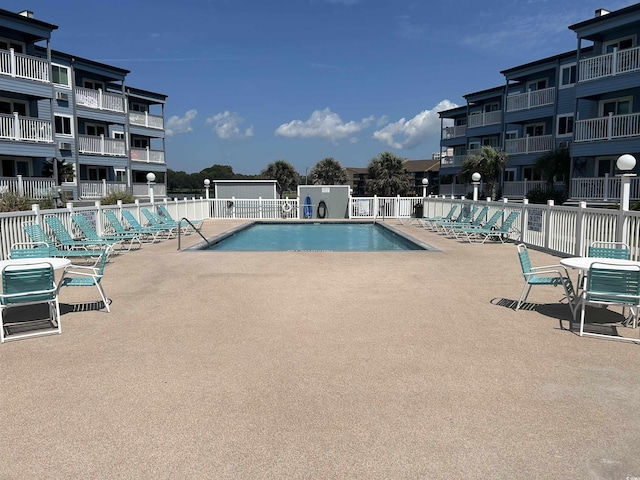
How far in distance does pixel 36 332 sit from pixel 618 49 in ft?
80.6

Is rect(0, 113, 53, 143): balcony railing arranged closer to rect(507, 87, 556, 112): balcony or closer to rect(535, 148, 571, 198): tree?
rect(535, 148, 571, 198): tree

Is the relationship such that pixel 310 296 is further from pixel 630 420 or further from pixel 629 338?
pixel 630 420

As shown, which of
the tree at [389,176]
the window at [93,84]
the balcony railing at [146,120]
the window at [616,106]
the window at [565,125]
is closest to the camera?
the window at [616,106]

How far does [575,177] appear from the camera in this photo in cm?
2339

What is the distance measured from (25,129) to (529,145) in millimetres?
26855

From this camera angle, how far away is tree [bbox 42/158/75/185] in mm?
26141

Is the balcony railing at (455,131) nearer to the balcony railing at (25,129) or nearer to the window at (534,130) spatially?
the window at (534,130)

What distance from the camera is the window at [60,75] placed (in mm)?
29188

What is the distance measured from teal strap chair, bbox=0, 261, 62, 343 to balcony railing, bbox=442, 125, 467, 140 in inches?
1438

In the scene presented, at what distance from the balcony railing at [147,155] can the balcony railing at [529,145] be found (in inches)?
987

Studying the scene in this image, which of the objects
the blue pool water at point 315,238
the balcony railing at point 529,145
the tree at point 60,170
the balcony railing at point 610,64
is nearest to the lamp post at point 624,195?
the blue pool water at point 315,238

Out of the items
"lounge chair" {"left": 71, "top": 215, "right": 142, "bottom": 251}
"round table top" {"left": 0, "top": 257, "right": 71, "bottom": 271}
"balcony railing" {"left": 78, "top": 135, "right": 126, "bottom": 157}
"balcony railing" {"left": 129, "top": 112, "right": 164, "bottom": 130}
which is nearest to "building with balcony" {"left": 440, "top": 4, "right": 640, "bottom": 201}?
"lounge chair" {"left": 71, "top": 215, "right": 142, "bottom": 251}

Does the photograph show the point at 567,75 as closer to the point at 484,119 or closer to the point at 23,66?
the point at 484,119

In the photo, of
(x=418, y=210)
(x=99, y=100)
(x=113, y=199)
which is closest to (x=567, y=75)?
(x=418, y=210)
